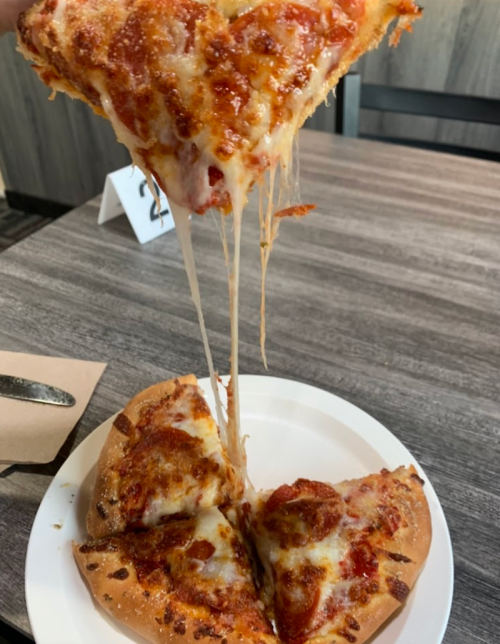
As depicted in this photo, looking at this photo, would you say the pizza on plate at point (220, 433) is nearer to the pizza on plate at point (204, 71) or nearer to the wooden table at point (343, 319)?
the pizza on plate at point (204, 71)

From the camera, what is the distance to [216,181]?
0.58 meters

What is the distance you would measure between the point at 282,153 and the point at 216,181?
0.25ft

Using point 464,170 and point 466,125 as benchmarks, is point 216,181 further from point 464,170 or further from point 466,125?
point 466,125

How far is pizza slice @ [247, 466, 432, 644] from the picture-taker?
64 cm

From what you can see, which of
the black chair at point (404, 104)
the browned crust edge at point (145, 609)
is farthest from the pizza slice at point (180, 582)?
the black chair at point (404, 104)

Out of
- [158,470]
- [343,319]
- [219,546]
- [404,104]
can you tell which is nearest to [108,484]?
[158,470]

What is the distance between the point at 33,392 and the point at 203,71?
0.61m

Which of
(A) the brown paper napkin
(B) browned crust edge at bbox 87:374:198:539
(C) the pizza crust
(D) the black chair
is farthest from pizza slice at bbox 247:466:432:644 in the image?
(D) the black chair

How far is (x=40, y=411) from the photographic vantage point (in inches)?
36.0

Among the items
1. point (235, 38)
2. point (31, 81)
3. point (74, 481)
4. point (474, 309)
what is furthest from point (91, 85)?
point (31, 81)

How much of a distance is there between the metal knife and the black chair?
61.1 inches

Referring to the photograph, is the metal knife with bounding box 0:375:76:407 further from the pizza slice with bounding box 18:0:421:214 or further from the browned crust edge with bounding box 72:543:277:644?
the pizza slice with bounding box 18:0:421:214

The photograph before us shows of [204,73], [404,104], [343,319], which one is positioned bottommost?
[343,319]

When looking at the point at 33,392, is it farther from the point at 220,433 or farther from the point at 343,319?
the point at 343,319
